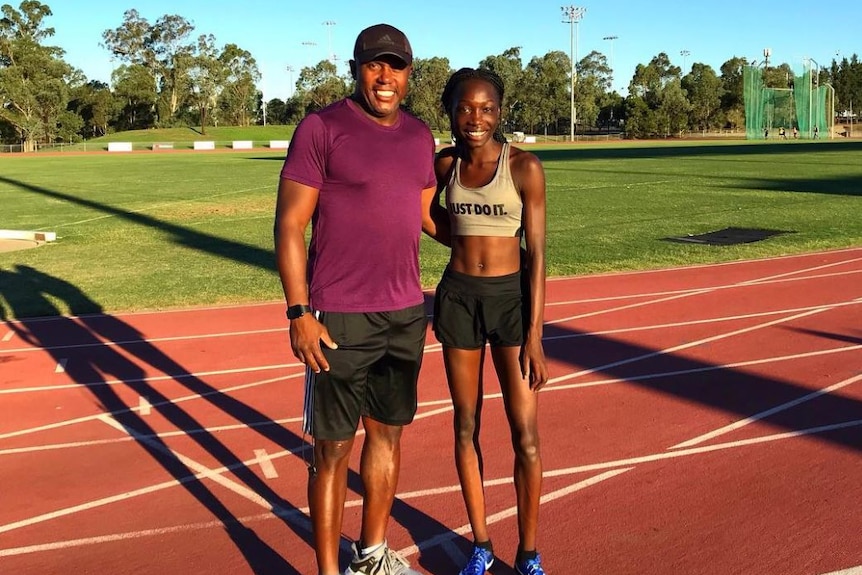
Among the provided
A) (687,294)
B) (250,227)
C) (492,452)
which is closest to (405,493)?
(492,452)

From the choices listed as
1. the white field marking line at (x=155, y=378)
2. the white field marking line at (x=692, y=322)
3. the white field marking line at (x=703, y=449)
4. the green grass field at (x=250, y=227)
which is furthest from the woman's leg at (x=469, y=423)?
the green grass field at (x=250, y=227)

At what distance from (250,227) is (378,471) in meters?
14.4

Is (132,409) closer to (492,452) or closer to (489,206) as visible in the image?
(492,452)

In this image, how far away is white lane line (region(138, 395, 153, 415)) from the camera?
6024 millimetres

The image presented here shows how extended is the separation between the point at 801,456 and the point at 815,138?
8230 centimetres

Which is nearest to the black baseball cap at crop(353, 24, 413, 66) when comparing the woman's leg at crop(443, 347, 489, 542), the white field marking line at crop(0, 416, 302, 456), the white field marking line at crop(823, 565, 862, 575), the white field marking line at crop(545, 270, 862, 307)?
the woman's leg at crop(443, 347, 489, 542)

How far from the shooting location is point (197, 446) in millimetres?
5328

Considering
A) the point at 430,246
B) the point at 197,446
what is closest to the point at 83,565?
the point at 197,446

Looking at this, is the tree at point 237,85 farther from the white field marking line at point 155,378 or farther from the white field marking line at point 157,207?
the white field marking line at point 155,378

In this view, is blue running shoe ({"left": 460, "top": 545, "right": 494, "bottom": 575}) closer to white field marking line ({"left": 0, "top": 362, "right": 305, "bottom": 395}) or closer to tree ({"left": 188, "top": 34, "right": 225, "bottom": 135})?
white field marking line ({"left": 0, "top": 362, "right": 305, "bottom": 395})

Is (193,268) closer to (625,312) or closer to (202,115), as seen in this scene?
(625,312)

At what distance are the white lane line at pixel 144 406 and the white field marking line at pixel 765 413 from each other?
3.58 m

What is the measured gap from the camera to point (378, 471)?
352cm

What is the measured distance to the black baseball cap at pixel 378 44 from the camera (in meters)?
3.10
